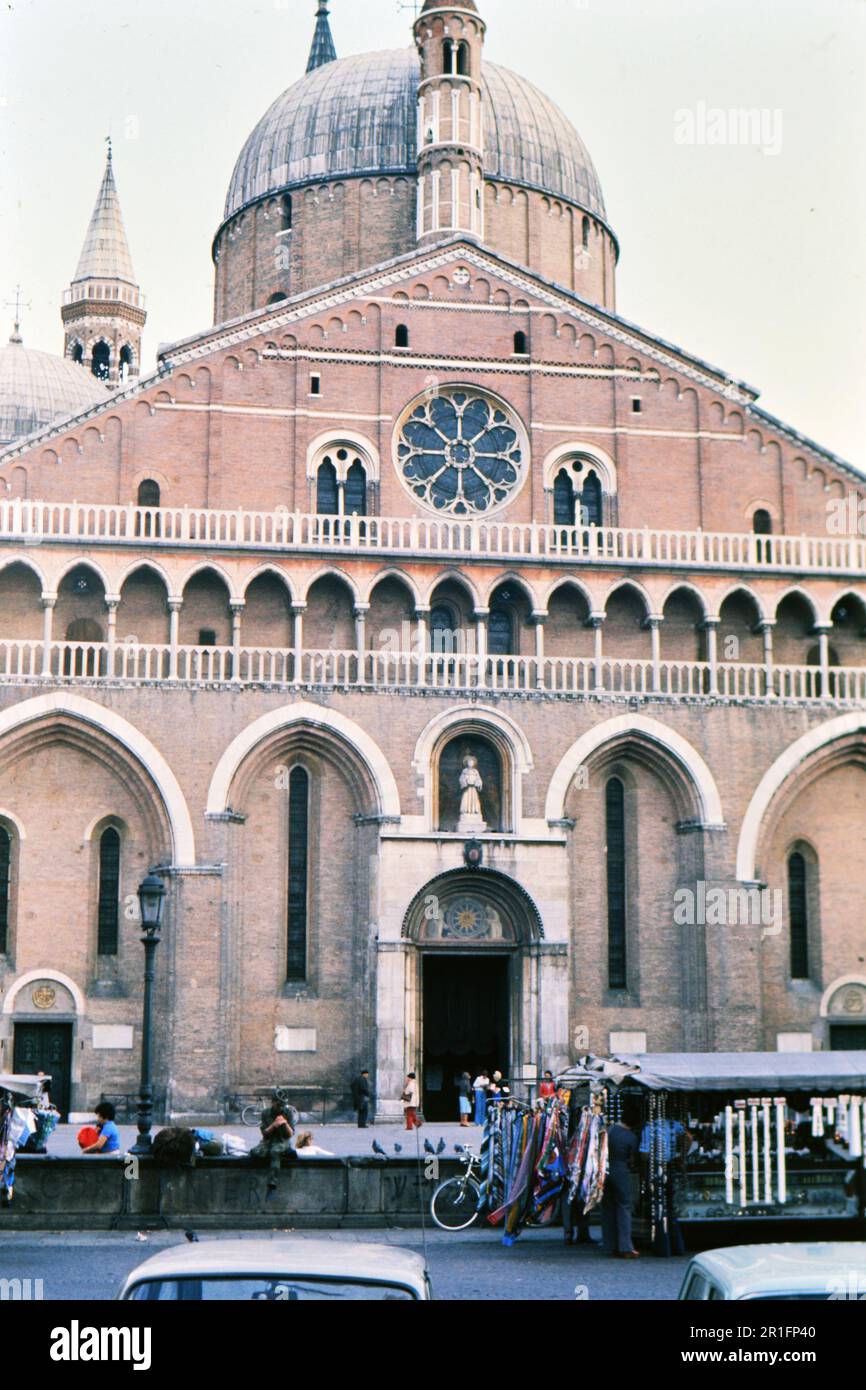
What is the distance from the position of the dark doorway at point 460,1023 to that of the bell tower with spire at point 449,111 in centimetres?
1605

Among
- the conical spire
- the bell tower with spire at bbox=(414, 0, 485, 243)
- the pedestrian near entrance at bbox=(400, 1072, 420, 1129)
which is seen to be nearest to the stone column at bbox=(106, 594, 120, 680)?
the pedestrian near entrance at bbox=(400, 1072, 420, 1129)

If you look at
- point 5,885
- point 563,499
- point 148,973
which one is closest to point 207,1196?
point 148,973

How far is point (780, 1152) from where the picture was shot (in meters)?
17.8

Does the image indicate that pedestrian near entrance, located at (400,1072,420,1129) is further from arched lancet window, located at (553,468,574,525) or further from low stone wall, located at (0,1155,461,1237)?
arched lancet window, located at (553,468,574,525)

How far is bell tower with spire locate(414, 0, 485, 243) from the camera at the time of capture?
39312 mm

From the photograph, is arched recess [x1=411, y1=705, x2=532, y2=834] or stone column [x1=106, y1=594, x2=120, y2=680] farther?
arched recess [x1=411, y1=705, x2=532, y2=834]

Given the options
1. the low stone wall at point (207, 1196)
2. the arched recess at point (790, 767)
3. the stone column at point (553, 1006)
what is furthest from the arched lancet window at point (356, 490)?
the low stone wall at point (207, 1196)

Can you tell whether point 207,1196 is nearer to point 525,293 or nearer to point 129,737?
point 129,737

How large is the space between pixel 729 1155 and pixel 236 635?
745 inches

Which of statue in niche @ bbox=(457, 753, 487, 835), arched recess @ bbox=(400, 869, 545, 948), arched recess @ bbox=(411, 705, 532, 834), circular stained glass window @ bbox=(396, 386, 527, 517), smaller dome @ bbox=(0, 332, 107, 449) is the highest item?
smaller dome @ bbox=(0, 332, 107, 449)

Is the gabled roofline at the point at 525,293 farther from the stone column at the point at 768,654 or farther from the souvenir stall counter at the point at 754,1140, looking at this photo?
Answer: the souvenir stall counter at the point at 754,1140

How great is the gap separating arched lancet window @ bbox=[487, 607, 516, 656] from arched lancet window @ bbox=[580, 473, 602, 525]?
253 centimetres
